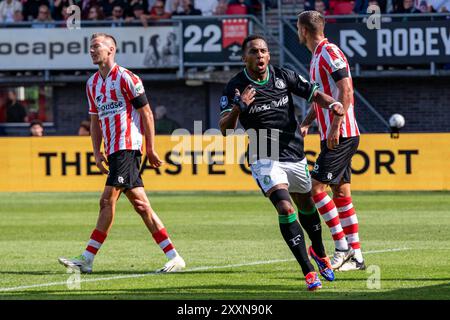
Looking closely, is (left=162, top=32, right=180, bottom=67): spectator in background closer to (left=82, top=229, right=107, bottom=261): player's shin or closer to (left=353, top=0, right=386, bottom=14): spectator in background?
(left=353, top=0, right=386, bottom=14): spectator in background

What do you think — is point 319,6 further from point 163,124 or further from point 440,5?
point 163,124

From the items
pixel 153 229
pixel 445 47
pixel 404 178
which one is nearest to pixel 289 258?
pixel 153 229

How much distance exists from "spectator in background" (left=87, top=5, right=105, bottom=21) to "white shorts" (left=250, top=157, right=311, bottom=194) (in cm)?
2025

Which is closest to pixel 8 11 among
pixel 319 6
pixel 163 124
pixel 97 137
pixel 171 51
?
pixel 171 51

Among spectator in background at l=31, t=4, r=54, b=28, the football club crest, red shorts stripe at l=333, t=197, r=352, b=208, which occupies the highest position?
spectator in background at l=31, t=4, r=54, b=28

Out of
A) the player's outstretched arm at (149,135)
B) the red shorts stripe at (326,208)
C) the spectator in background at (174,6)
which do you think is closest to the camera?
the player's outstretched arm at (149,135)

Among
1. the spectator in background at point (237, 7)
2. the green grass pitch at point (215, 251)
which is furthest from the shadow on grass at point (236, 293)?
the spectator in background at point (237, 7)

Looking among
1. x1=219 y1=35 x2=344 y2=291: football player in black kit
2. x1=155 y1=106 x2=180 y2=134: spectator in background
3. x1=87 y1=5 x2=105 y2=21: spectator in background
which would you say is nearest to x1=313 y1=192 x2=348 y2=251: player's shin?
x1=219 y1=35 x2=344 y2=291: football player in black kit

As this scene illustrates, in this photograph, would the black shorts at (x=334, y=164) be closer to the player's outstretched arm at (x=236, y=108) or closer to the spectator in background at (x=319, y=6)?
the player's outstretched arm at (x=236, y=108)

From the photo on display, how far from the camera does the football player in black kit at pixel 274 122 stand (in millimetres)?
9859

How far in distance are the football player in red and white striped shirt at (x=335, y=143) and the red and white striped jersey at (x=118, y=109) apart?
1.64 m

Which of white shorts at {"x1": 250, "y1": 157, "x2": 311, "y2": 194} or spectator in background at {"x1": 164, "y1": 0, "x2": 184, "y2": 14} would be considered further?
spectator in background at {"x1": 164, "y1": 0, "x2": 184, "y2": 14}

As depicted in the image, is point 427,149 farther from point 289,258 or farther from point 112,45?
point 112,45

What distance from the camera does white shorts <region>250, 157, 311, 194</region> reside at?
10.1m
